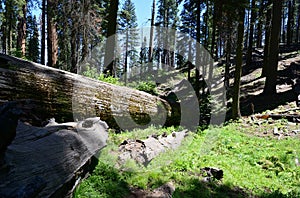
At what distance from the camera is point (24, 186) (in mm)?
2176

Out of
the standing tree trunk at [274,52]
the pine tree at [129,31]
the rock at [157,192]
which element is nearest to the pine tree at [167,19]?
the pine tree at [129,31]

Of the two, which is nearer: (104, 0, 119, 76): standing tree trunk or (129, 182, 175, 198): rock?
(129, 182, 175, 198): rock

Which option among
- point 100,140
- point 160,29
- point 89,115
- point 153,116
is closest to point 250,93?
point 153,116

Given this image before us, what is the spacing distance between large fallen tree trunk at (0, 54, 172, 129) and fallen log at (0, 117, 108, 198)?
168 cm

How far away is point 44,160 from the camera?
2.72m

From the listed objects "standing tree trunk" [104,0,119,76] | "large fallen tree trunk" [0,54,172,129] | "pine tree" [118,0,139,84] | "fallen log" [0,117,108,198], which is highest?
"pine tree" [118,0,139,84]

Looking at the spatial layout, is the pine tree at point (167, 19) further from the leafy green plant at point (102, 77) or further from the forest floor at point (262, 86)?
the leafy green plant at point (102, 77)

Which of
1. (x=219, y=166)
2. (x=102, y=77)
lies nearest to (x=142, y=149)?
(x=219, y=166)

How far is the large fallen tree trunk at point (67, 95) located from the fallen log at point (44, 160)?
1684 mm

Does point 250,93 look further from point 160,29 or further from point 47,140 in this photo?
point 160,29

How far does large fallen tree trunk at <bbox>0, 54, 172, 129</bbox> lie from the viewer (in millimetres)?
4852

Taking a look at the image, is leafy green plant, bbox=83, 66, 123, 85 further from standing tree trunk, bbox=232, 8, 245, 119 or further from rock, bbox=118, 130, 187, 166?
standing tree trunk, bbox=232, 8, 245, 119

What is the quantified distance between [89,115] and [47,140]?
134 inches

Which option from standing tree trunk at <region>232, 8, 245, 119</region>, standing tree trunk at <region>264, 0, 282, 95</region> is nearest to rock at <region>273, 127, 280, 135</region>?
standing tree trunk at <region>232, 8, 245, 119</region>
